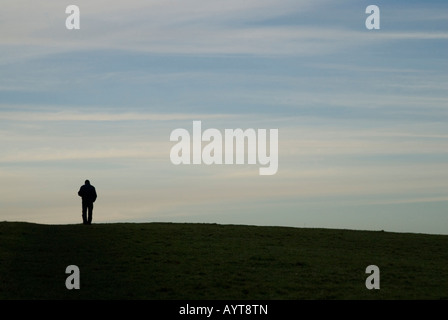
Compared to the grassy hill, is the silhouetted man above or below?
above

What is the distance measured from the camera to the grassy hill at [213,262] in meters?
32.8

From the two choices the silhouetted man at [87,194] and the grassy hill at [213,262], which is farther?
the silhouetted man at [87,194]

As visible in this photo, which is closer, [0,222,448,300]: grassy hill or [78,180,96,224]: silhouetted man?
[0,222,448,300]: grassy hill

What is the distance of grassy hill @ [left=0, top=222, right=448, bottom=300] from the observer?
32844 mm

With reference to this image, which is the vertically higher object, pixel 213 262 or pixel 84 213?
pixel 84 213

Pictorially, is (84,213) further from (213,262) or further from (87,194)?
(213,262)

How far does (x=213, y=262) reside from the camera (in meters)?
39.0

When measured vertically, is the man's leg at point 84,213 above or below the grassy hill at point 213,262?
above

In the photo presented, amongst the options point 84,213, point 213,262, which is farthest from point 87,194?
point 213,262

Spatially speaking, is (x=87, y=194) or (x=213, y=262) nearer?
(x=213, y=262)

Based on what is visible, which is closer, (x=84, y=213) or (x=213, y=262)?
(x=213, y=262)

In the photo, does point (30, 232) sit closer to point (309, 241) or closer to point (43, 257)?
point (43, 257)
